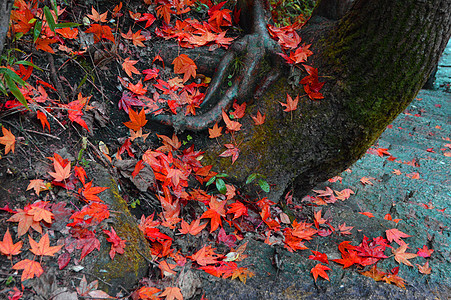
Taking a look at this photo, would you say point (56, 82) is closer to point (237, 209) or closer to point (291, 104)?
point (237, 209)

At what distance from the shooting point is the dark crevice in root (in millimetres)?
2309

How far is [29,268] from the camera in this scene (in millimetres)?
1263

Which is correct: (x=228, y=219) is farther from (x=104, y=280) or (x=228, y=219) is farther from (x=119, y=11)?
(x=119, y=11)

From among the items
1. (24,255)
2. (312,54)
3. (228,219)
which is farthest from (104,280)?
(312,54)

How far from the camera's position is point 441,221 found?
261 cm

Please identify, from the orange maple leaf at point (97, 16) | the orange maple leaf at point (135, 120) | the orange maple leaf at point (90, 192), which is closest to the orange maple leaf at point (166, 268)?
the orange maple leaf at point (90, 192)

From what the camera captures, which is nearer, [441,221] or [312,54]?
[312,54]

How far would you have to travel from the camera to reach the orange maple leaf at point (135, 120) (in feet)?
6.87

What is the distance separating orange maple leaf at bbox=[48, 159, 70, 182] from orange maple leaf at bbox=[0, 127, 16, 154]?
0.70 ft

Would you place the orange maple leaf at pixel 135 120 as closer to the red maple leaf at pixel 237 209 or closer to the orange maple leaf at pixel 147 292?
the red maple leaf at pixel 237 209

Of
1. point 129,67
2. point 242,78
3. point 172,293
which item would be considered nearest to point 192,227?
point 172,293

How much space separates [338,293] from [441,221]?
60.9 inches

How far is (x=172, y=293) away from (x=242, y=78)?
1.56 m

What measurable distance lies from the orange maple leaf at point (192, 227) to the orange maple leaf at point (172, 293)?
0.44 m
